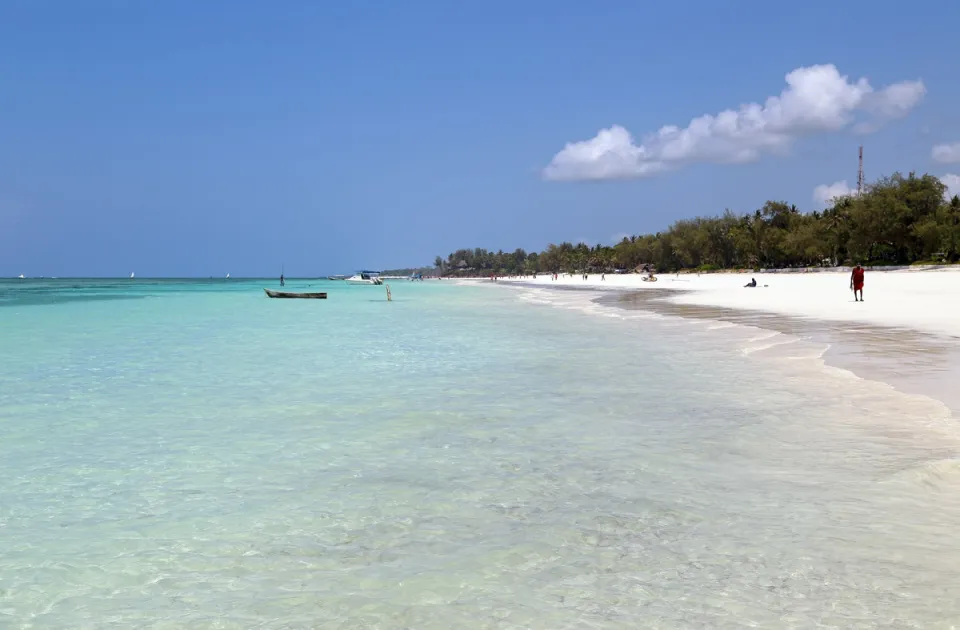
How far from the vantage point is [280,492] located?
741 cm

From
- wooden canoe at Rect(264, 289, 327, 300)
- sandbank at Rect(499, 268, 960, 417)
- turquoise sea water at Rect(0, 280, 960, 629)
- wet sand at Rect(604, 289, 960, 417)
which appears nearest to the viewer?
turquoise sea water at Rect(0, 280, 960, 629)

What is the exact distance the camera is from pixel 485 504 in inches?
270

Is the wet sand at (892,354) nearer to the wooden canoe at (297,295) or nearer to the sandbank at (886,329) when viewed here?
the sandbank at (886,329)

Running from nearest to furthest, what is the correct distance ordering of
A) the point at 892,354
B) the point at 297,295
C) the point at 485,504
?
the point at 485,504, the point at 892,354, the point at 297,295

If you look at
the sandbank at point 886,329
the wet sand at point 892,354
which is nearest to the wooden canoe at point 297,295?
the sandbank at point 886,329

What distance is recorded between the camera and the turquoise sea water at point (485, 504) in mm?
4711

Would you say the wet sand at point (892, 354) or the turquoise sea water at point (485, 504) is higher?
the wet sand at point (892, 354)

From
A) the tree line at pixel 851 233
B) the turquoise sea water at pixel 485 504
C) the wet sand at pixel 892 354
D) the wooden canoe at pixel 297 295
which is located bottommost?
the turquoise sea water at pixel 485 504

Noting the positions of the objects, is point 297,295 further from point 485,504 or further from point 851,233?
point 851,233

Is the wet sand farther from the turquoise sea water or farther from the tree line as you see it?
the tree line

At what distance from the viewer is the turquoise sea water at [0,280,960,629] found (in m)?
4.71

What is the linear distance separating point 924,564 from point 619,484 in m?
2.90

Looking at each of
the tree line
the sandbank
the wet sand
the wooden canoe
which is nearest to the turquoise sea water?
the wet sand

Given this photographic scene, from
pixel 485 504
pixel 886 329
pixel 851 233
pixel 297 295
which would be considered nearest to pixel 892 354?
pixel 886 329
